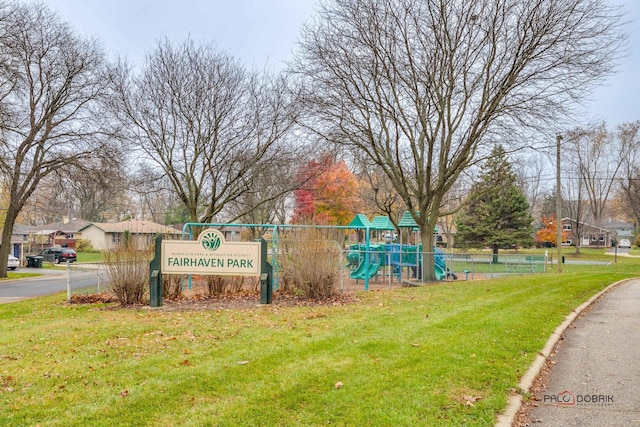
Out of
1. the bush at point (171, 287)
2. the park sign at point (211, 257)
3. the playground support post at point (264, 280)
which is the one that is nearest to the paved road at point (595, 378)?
the playground support post at point (264, 280)

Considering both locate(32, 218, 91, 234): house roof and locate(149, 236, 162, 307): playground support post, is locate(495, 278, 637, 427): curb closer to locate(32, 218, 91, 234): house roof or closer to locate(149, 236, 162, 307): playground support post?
locate(149, 236, 162, 307): playground support post

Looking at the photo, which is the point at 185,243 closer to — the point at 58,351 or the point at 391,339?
the point at 58,351

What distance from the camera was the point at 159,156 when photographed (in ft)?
63.7

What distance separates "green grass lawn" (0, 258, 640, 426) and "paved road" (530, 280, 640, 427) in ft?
1.20

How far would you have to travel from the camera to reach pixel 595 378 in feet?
17.6

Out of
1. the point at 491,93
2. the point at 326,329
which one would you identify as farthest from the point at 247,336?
the point at 491,93

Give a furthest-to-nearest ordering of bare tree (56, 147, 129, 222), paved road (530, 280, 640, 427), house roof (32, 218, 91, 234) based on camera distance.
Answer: house roof (32, 218, 91, 234), bare tree (56, 147, 129, 222), paved road (530, 280, 640, 427)

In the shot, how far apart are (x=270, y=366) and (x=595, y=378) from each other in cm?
363

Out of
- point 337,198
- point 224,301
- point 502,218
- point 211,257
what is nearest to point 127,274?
point 211,257

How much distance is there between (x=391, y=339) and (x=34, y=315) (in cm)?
794

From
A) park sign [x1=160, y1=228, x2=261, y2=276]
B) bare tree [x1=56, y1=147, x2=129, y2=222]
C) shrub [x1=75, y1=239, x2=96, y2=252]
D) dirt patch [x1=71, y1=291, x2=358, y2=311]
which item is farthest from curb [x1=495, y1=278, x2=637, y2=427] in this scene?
shrub [x1=75, y1=239, x2=96, y2=252]

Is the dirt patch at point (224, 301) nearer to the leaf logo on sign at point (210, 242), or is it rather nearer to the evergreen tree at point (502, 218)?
the leaf logo on sign at point (210, 242)

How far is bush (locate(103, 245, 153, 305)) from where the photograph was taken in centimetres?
1099

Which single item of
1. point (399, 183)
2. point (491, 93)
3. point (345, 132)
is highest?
point (491, 93)
